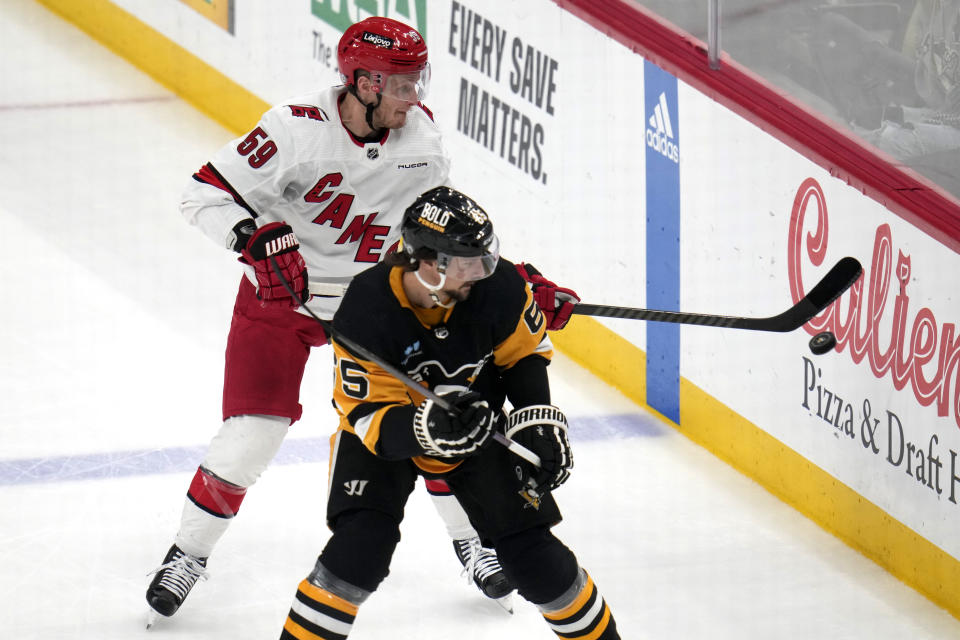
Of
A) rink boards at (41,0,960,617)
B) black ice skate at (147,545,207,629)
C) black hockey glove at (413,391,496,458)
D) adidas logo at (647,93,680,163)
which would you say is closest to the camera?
black hockey glove at (413,391,496,458)

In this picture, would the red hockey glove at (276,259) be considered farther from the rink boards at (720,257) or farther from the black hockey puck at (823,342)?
the rink boards at (720,257)

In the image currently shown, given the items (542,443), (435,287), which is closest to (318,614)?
(542,443)

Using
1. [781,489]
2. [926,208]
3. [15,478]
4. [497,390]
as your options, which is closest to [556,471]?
[497,390]

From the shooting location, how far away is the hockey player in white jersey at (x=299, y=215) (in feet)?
11.3

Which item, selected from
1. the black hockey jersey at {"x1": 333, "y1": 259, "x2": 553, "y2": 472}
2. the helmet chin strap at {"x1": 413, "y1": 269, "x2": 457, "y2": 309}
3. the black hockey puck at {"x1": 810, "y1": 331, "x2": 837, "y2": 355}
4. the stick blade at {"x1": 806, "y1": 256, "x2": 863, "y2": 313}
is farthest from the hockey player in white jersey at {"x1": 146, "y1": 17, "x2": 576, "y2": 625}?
the black hockey puck at {"x1": 810, "y1": 331, "x2": 837, "y2": 355}

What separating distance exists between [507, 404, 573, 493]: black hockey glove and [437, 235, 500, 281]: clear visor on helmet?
313 mm

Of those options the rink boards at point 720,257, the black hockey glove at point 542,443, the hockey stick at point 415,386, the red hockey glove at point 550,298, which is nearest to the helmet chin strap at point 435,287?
the hockey stick at point 415,386

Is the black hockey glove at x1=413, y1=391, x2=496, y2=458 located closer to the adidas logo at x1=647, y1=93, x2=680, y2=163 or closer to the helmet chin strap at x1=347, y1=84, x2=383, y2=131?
the helmet chin strap at x1=347, y1=84, x2=383, y2=131

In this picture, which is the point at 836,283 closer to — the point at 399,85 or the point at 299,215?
the point at 399,85

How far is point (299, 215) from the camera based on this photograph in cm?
359

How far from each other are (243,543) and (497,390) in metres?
1.22

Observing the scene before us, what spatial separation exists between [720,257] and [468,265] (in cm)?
185

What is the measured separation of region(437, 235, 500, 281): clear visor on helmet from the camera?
2812 millimetres

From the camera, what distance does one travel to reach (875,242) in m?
3.92
